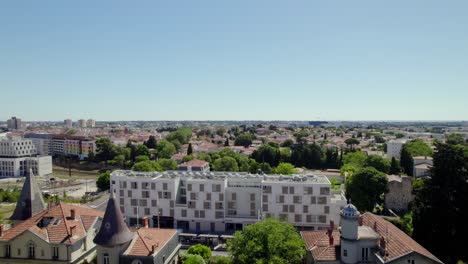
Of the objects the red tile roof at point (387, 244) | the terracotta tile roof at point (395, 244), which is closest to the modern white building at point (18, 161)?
the red tile roof at point (387, 244)

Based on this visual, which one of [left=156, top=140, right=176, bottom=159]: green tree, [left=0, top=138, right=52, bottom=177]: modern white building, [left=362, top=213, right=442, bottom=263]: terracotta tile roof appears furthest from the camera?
[left=156, top=140, right=176, bottom=159]: green tree

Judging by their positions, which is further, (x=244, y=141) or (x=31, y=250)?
(x=244, y=141)

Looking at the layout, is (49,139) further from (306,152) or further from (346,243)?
(346,243)

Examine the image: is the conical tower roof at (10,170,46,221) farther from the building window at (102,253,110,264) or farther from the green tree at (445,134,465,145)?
the green tree at (445,134,465,145)

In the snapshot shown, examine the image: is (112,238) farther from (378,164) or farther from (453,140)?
(378,164)

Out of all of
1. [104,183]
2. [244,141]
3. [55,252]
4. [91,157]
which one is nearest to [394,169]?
[104,183]

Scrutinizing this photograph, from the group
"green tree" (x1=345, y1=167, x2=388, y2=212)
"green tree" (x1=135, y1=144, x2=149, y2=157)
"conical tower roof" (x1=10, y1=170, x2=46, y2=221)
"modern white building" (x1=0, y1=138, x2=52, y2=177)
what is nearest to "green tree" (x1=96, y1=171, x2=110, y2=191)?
"green tree" (x1=135, y1=144, x2=149, y2=157)

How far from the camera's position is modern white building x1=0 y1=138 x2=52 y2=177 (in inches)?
4771

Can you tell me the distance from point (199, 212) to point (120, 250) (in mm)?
26752

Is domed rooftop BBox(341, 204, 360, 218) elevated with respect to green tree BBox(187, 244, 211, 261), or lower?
elevated

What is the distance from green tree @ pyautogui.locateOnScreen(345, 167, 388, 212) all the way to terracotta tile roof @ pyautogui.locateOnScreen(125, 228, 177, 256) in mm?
40415

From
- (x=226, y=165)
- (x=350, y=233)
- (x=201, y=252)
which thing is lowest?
(x=201, y=252)

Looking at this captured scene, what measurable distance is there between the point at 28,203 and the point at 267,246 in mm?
26475

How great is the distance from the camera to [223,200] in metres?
57.5
